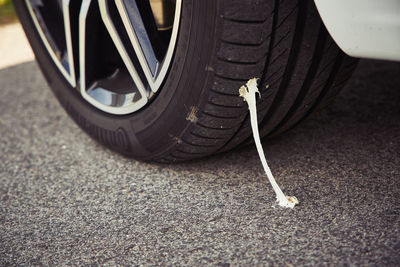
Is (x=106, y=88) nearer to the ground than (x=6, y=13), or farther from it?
farther from it

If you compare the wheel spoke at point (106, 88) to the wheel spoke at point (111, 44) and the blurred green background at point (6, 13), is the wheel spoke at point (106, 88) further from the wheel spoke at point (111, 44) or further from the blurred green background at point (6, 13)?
the blurred green background at point (6, 13)

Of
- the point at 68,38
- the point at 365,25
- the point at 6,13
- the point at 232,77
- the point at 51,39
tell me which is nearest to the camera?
the point at 365,25

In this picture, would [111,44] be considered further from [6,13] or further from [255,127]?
[6,13]

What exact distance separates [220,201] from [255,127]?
0.23 m

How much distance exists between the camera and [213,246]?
1123 mm

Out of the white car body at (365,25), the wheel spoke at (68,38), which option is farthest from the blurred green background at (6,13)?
the white car body at (365,25)

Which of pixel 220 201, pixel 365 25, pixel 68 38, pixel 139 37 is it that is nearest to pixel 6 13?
pixel 68 38

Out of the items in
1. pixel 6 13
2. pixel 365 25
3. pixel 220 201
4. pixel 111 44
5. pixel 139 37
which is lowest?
pixel 6 13

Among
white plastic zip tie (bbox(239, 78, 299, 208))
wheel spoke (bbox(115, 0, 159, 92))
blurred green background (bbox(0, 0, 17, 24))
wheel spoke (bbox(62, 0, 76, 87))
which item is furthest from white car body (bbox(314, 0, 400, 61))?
blurred green background (bbox(0, 0, 17, 24))

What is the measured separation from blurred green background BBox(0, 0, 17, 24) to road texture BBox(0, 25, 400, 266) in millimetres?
2536

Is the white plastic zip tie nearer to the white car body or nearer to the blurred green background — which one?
the white car body

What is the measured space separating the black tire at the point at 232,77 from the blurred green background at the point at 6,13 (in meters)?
2.95

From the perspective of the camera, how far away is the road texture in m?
1.10

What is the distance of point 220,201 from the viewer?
129 centimetres
